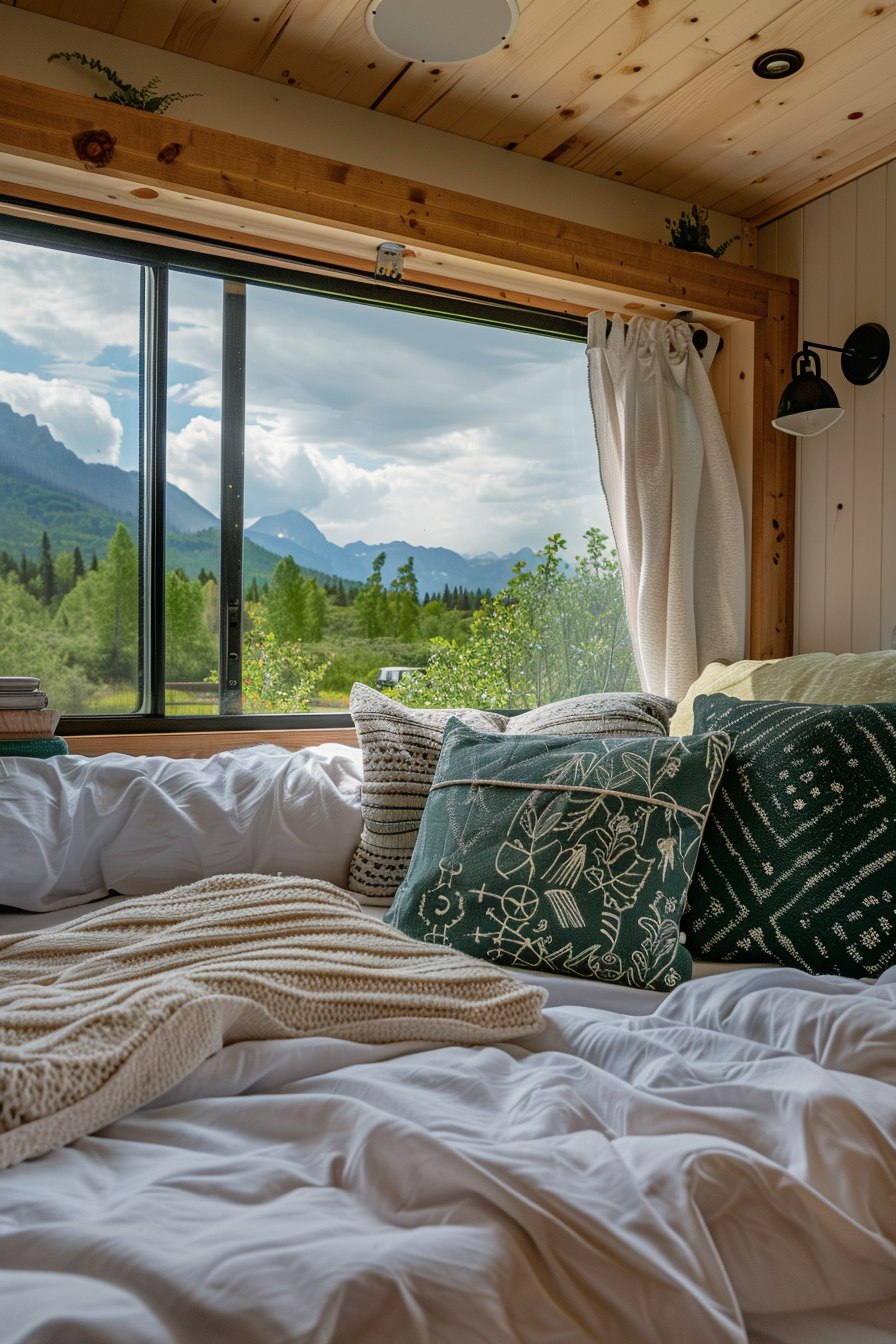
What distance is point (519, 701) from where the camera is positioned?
3002mm

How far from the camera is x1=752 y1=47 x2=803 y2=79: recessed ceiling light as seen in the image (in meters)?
2.29

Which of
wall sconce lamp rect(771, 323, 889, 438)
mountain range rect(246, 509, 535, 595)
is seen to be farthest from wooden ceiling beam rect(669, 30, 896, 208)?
mountain range rect(246, 509, 535, 595)

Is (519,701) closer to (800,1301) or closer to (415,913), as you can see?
(415,913)

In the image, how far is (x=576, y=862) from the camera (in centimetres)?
128

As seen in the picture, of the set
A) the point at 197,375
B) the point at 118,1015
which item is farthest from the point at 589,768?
the point at 197,375

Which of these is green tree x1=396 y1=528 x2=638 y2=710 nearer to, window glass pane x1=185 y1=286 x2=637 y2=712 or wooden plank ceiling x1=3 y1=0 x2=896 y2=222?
window glass pane x1=185 y1=286 x2=637 y2=712

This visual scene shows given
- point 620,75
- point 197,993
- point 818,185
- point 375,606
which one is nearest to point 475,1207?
point 197,993

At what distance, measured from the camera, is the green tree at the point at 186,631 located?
8.39 feet

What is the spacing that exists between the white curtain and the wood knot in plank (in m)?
1.48

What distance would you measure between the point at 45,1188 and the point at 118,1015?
0.58 feet

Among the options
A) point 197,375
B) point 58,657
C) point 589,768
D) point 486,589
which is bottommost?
point 589,768

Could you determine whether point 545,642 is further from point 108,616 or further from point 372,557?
point 108,616

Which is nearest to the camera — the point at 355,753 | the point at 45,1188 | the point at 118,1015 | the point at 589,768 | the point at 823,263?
the point at 45,1188

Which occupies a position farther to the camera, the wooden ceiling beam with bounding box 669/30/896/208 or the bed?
the wooden ceiling beam with bounding box 669/30/896/208
